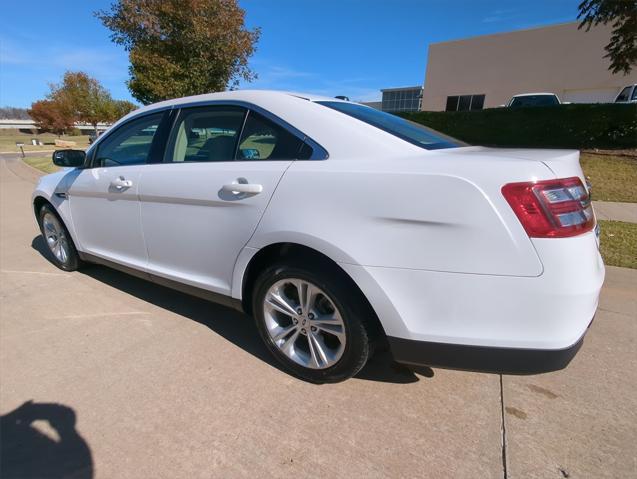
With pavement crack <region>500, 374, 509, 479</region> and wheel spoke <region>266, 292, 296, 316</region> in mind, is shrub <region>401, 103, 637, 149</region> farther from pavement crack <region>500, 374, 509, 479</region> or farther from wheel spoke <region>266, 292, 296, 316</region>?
wheel spoke <region>266, 292, 296, 316</region>

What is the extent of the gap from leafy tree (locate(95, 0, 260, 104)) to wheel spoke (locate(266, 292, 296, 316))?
562 inches

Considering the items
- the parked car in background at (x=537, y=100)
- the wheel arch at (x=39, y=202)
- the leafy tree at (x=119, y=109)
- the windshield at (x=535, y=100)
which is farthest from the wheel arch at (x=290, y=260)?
the leafy tree at (x=119, y=109)

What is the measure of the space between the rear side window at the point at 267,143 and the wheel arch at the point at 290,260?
507 millimetres

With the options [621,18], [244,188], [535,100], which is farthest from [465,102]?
[244,188]

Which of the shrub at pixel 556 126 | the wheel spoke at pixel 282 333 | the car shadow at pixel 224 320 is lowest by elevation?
the car shadow at pixel 224 320

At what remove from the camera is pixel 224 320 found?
3105 millimetres

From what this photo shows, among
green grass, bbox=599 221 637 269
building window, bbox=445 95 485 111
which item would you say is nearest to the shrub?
green grass, bbox=599 221 637 269

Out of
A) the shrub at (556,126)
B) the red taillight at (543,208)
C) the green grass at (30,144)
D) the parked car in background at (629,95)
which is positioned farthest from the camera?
the green grass at (30,144)

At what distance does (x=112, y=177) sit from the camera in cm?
306

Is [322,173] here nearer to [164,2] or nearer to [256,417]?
[256,417]

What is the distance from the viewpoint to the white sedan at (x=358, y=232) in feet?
5.21

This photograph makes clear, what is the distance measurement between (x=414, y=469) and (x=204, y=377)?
4.28 ft

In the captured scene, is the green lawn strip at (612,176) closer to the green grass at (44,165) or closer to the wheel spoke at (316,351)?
the wheel spoke at (316,351)

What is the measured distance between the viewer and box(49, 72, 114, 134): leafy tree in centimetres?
4003
